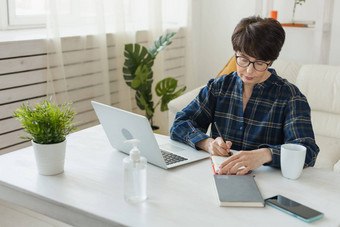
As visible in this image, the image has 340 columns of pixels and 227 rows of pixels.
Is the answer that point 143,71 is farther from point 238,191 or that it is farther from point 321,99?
point 238,191

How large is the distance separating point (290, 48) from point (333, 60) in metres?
0.40

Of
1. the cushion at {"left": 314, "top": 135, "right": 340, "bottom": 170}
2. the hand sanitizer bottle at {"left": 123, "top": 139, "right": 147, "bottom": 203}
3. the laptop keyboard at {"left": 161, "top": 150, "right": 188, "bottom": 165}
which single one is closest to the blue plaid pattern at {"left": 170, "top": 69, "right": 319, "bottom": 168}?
the laptop keyboard at {"left": 161, "top": 150, "right": 188, "bottom": 165}

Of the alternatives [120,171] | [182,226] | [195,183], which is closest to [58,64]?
[120,171]

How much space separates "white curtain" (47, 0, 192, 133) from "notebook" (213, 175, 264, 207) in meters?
1.86

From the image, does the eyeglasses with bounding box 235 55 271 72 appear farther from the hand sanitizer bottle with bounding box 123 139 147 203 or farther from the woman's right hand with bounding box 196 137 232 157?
the hand sanitizer bottle with bounding box 123 139 147 203

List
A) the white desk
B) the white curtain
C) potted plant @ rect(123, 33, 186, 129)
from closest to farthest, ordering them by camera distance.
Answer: the white desk, the white curtain, potted plant @ rect(123, 33, 186, 129)

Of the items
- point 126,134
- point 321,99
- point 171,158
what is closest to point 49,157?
point 126,134

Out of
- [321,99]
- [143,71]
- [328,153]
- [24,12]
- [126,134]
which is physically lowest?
[328,153]

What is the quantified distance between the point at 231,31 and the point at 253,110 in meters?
2.58

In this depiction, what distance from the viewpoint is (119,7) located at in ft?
11.1

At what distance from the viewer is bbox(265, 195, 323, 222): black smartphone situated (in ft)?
3.94

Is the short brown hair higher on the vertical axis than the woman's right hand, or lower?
higher

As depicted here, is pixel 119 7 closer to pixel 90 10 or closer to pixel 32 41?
pixel 90 10

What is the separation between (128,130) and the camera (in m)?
1.55
